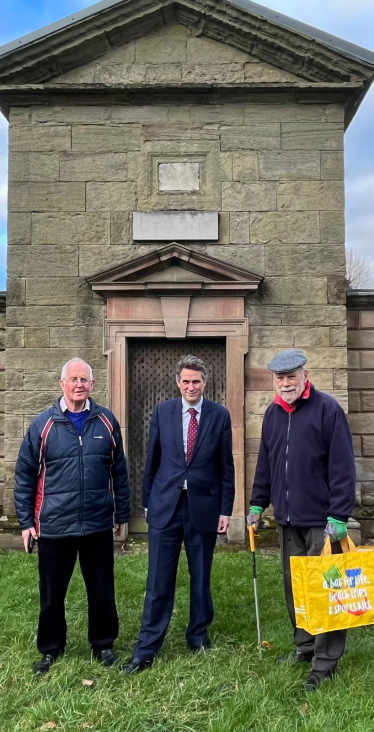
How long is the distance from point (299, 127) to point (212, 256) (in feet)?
6.50

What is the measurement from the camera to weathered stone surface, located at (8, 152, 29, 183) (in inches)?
333

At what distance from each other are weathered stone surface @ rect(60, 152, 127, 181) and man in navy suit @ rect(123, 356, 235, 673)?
4.82m

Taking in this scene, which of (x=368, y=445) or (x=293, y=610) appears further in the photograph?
(x=368, y=445)

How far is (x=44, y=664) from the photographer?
399 centimetres

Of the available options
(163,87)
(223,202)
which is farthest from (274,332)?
(163,87)

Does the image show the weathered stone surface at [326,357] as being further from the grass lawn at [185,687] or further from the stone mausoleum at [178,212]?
the grass lawn at [185,687]

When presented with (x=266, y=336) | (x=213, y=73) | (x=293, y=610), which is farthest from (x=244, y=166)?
(x=293, y=610)

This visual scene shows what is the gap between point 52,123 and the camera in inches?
335

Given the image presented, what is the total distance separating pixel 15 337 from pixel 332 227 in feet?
13.5

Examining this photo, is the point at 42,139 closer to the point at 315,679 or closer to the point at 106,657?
the point at 106,657

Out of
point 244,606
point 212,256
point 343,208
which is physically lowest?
point 244,606

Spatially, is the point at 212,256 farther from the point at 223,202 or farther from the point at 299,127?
the point at 299,127

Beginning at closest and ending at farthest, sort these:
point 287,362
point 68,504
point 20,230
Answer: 1. point 287,362
2. point 68,504
3. point 20,230

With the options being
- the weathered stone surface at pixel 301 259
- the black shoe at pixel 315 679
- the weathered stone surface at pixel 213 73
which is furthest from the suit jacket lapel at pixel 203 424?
the weathered stone surface at pixel 213 73
